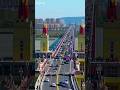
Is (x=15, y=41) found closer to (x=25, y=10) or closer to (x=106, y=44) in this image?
(x=25, y=10)

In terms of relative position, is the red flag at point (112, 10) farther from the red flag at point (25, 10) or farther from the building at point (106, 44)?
the red flag at point (25, 10)

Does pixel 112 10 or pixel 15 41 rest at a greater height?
pixel 112 10

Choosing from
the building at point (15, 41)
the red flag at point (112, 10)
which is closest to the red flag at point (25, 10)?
the building at point (15, 41)

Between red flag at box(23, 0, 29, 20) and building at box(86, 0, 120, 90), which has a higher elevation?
red flag at box(23, 0, 29, 20)

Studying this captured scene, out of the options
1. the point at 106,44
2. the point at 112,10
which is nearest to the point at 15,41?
the point at 106,44

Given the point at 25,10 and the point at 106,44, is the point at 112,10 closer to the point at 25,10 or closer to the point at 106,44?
the point at 106,44

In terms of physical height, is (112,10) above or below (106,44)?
A: above

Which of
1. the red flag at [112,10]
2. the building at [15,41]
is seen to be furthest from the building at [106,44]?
the building at [15,41]

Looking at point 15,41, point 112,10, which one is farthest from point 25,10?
point 112,10

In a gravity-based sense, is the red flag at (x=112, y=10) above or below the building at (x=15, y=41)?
above

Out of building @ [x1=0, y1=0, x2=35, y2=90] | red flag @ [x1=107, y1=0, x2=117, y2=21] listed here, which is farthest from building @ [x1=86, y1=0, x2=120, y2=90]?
building @ [x1=0, y1=0, x2=35, y2=90]

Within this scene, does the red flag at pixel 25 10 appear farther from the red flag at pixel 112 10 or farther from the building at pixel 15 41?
the red flag at pixel 112 10

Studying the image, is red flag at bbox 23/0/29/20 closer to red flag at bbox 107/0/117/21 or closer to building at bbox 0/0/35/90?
building at bbox 0/0/35/90
